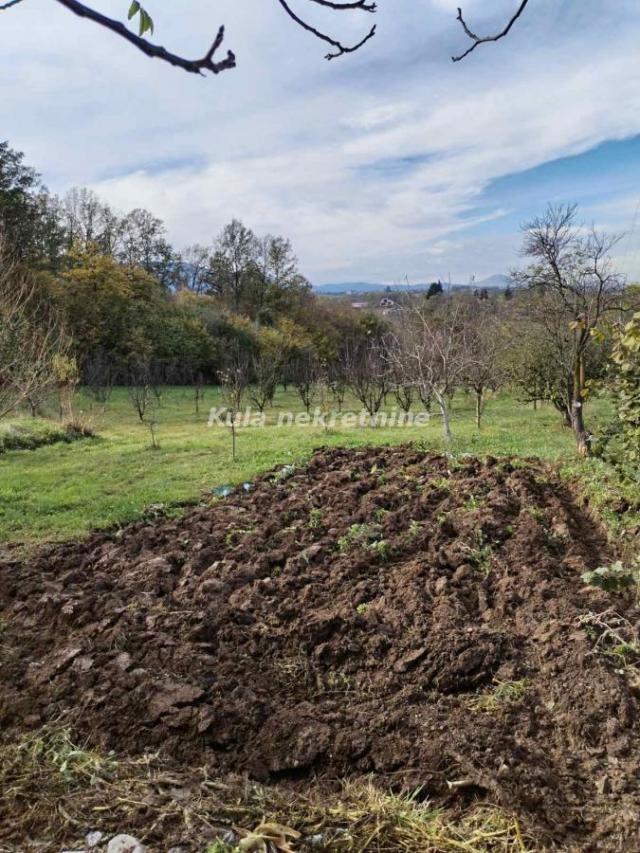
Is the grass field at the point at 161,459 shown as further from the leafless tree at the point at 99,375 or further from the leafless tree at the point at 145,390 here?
the leafless tree at the point at 99,375

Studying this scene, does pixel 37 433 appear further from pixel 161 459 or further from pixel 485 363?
pixel 485 363

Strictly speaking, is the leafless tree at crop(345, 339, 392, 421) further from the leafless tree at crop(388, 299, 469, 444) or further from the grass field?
the grass field

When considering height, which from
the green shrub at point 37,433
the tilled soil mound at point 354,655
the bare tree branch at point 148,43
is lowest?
the tilled soil mound at point 354,655

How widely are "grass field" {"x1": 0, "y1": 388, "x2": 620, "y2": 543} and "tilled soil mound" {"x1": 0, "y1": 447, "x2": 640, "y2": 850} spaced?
3.81 feet

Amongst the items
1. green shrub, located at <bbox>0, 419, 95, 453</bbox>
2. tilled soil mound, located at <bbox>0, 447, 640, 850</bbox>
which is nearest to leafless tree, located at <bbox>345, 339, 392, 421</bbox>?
green shrub, located at <bbox>0, 419, 95, 453</bbox>

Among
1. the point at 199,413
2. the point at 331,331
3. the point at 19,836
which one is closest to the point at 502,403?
the point at 199,413

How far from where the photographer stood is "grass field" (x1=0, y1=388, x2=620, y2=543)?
20.8 feet

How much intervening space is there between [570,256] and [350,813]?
9.96 meters

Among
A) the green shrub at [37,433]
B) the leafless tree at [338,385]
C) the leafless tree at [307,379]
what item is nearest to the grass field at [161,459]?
the green shrub at [37,433]

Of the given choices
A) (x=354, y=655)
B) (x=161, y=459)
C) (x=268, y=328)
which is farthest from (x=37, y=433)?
(x=268, y=328)

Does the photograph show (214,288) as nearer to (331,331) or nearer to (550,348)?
(331,331)

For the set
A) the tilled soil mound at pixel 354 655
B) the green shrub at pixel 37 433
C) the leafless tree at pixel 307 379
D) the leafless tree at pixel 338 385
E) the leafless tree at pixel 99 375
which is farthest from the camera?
the leafless tree at pixel 338 385

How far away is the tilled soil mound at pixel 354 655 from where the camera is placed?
2.28m

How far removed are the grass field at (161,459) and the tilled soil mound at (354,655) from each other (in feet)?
3.81
